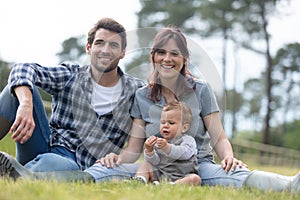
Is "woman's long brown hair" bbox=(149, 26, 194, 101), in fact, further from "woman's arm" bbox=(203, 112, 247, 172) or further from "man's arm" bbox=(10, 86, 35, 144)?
"man's arm" bbox=(10, 86, 35, 144)

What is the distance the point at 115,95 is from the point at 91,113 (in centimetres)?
18

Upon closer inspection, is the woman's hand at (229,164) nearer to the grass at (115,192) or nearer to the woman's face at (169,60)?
the grass at (115,192)

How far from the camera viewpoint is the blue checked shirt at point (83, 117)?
3459 millimetres

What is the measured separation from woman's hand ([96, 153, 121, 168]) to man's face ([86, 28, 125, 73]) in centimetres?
53

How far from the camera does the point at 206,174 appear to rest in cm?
329

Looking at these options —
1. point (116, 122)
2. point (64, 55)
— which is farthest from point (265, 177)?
point (64, 55)

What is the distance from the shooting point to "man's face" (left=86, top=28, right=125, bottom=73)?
11.3 ft

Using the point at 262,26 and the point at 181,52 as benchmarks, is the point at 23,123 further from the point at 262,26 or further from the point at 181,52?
the point at 262,26

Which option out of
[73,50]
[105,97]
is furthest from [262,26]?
[105,97]

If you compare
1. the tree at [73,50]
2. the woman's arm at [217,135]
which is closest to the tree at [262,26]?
the tree at [73,50]

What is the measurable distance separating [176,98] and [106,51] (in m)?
0.51

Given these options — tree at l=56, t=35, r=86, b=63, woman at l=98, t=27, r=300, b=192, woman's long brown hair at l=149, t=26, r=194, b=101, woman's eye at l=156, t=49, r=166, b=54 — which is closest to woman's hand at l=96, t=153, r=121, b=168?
woman at l=98, t=27, r=300, b=192

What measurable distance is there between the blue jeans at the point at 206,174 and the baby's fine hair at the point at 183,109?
0.29 m

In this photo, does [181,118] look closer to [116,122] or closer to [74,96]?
[116,122]
